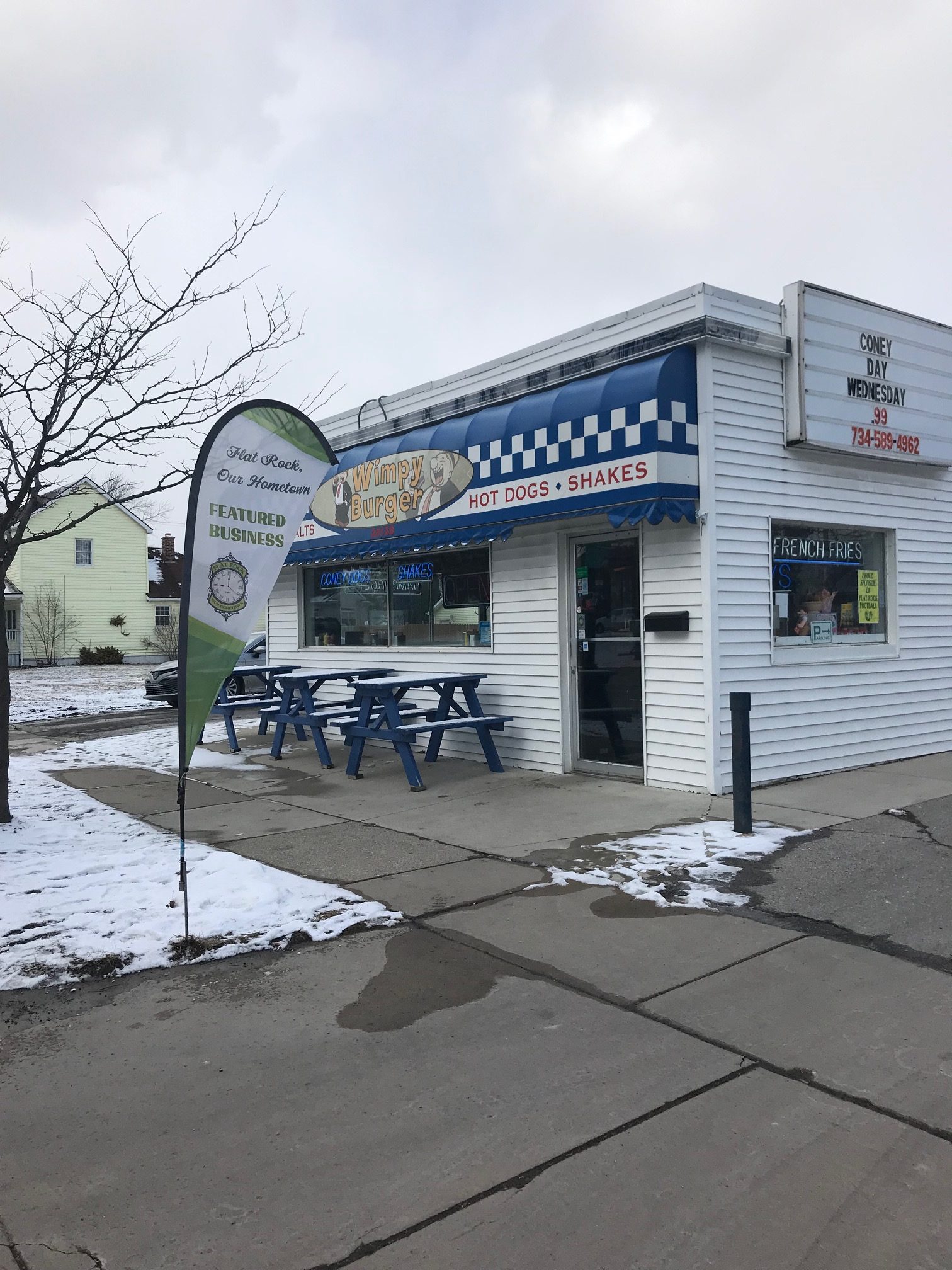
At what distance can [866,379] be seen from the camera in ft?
30.9

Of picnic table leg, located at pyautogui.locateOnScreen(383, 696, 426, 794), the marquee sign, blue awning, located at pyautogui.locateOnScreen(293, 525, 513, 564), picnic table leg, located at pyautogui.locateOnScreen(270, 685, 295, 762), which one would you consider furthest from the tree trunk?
the marquee sign

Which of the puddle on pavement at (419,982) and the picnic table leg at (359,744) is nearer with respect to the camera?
the puddle on pavement at (419,982)

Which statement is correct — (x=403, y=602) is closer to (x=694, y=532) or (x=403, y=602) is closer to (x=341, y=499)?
(x=341, y=499)

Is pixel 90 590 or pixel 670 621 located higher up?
pixel 90 590

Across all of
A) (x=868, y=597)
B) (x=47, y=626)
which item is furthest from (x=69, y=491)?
(x=47, y=626)

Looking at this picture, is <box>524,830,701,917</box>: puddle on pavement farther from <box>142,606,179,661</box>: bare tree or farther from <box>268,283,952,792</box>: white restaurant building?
<box>142,606,179,661</box>: bare tree

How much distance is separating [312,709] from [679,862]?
5.45 meters

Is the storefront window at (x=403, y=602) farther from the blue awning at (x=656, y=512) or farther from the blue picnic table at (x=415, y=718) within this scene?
the blue awning at (x=656, y=512)

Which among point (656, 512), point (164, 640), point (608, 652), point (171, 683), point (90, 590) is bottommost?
point (171, 683)

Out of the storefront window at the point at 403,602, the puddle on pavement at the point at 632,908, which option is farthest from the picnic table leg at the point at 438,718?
the puddle on pavement at the point at 632,908

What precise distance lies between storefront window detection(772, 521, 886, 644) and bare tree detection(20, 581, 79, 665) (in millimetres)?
36771

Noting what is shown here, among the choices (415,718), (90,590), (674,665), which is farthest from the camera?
(90,590)

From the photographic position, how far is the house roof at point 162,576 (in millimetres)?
45312

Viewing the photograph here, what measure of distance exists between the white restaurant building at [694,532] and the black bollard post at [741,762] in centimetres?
124
